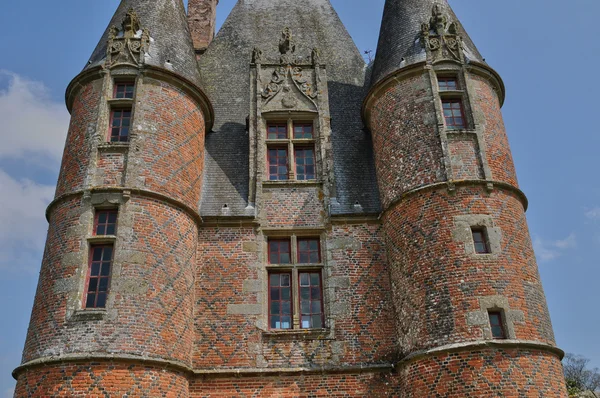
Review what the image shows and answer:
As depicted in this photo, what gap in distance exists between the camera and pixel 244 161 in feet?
49.9

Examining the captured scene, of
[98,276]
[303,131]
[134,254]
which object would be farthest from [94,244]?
→ [303,131]

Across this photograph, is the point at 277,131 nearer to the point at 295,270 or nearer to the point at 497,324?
the point at 295,270

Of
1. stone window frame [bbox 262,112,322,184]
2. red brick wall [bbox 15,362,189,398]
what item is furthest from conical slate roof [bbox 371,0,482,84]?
red brick wall [bbox 15,362,189,398]

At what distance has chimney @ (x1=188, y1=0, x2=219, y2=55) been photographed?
1969cm

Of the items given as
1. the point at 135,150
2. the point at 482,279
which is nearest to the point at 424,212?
the point at 482,279

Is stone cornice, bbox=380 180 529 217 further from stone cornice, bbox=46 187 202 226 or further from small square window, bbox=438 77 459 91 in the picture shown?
stone cornice, bbox=46 187 202 226

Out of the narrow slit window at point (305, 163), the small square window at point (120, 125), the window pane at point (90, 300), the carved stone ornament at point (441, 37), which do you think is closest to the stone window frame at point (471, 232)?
the narrow slit window at point (305, 163)

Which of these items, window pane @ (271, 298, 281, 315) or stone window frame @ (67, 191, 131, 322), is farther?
window pane @ (271, 298, 281, 315)

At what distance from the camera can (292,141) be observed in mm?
14969

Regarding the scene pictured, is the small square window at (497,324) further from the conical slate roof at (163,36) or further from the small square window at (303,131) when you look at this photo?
the conical slate roof at (163,36)

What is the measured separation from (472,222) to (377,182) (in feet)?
10.0

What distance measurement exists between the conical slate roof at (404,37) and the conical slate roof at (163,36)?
200 inches

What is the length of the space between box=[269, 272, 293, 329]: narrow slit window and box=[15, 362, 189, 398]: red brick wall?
9.94 feet

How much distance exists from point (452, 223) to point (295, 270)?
3750 mm
